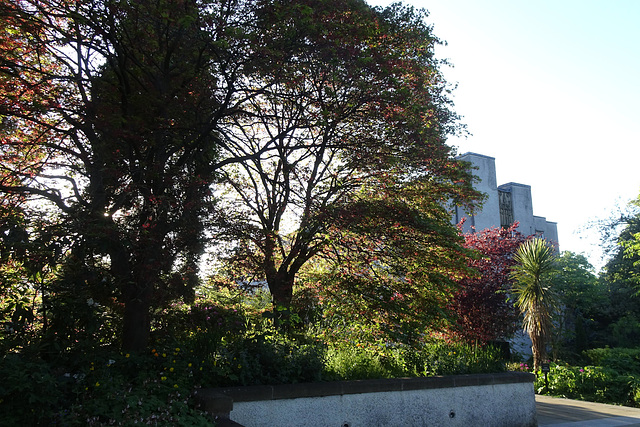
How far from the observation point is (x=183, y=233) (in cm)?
822

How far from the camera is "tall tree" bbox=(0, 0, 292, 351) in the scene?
762 centimetres

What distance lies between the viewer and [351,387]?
8.10 metres

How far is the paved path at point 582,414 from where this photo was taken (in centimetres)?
1074

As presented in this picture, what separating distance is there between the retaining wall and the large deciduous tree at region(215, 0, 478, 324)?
1793 mm

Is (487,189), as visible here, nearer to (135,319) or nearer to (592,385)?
(592,385)

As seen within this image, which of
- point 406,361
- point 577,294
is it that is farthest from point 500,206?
point 406,361

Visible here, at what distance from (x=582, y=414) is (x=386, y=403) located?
6.64m

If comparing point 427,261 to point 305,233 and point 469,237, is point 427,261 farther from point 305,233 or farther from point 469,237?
point 469,237

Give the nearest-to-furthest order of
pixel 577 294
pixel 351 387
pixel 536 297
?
1. pixel 351 387
2. pixel 536 297
3. pixel 577 294

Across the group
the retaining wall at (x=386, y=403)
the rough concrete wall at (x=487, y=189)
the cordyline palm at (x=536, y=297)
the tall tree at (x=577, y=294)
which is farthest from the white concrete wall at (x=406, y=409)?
the rough concrete wall at (x=487, y=189)

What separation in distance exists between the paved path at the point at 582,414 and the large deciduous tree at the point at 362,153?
433cm

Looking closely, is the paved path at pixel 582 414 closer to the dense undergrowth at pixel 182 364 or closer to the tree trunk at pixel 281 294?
the dense undergrowth at pixel 182 364

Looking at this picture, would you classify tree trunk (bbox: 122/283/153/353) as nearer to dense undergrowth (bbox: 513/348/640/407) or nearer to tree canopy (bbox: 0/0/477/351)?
tree canopy (bbox: 0/0/477/351)

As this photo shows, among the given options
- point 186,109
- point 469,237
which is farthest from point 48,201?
point 469,237
